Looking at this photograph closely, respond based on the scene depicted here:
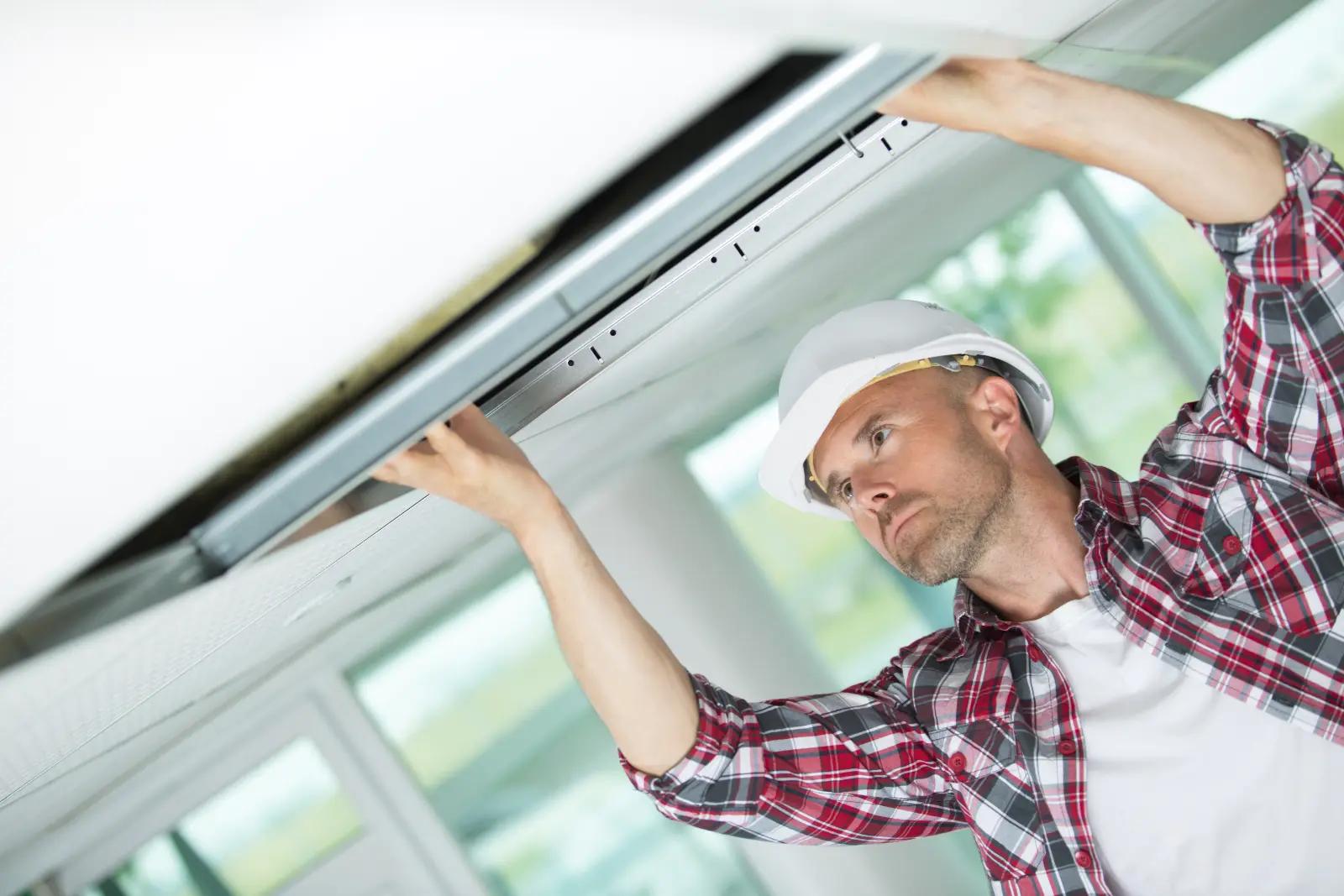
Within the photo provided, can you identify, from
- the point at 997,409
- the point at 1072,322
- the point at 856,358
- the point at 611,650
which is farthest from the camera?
the point at 1072,322

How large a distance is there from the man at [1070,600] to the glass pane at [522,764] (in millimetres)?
2040

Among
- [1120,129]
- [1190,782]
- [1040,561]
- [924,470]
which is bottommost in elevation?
[1190,782]

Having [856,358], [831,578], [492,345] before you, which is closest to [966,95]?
[492,345]

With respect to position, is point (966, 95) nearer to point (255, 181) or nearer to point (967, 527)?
point (255, 181)

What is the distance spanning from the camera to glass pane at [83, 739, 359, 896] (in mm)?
3387

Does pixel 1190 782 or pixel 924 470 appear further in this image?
pixel 924 470

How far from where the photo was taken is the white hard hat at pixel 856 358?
1.52 meters

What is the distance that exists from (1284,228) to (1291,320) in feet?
0.39

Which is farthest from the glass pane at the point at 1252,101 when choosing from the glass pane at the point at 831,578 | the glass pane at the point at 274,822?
the glass pane at the point at 274,822

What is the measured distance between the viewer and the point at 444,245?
56 centimetres

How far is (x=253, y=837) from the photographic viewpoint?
346 cm

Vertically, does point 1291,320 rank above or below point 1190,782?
above

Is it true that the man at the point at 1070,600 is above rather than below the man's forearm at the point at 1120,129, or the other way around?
below

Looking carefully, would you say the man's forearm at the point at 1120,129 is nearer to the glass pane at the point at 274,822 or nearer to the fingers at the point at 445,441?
the fingers at the point at 445,441
